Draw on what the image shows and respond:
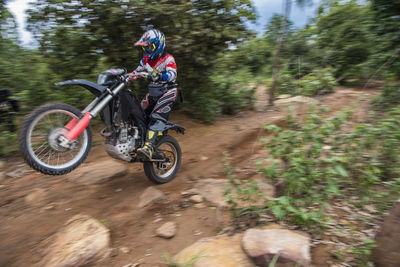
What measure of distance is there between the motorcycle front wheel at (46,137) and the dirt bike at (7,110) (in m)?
2.23

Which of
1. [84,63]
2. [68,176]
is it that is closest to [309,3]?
[84,63]

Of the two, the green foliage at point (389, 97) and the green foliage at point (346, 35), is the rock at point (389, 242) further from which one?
the green foliage at point (346, 35)

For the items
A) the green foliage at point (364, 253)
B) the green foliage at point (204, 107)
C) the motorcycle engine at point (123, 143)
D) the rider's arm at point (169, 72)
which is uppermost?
the rider's arm at point (169, 72)

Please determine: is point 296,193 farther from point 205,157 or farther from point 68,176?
point 68,176

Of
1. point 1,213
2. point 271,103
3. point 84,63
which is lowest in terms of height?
point 271,103

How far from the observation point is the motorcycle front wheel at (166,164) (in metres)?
3.89

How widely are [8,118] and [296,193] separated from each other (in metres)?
4.69

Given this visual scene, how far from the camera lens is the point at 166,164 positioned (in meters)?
4.15

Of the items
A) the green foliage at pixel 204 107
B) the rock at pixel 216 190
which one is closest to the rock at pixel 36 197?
the rock at pixel 216 190

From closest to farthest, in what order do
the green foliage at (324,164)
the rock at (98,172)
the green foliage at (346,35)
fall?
the green foliage at (324,164) < the rock at (98,172) < the green foliage at (346,35)

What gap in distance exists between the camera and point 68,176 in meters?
4.16

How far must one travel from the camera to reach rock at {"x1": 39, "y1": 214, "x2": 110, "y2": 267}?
2.42 m

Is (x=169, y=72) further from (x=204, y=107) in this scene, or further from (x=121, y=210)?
(x=204, y=107)

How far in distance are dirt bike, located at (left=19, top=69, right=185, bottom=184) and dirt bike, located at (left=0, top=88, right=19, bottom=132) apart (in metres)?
1.65
